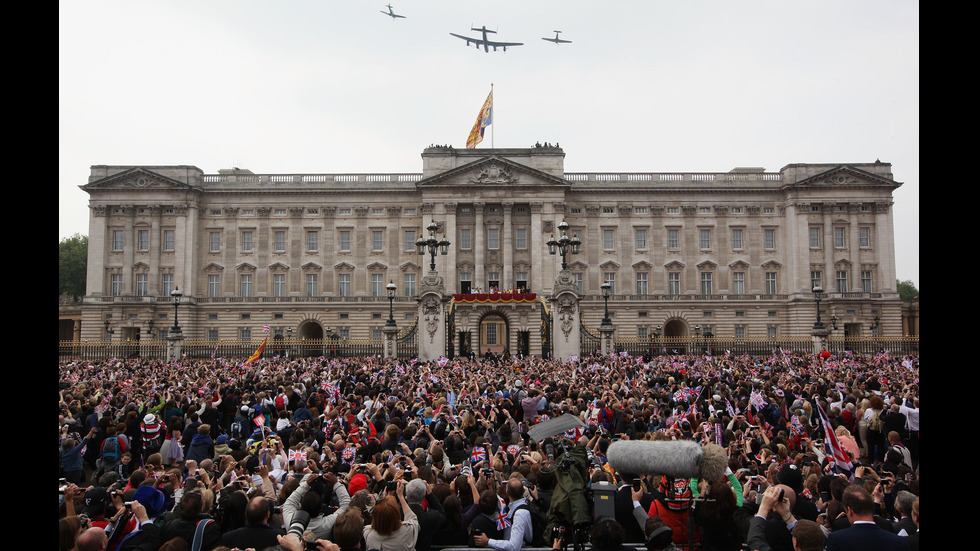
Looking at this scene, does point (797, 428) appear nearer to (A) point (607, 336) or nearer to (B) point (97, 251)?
(A) point (607, 336)

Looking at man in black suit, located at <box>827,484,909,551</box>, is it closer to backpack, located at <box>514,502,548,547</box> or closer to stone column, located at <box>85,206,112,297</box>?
backpack, located at <box>514,502,548,547</box>

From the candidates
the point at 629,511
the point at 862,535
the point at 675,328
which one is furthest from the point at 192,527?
the point at 675,328

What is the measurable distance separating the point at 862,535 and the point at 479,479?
168 inches

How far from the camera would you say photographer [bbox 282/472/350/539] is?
7.10 metres

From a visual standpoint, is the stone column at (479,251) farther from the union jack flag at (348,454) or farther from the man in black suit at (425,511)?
the man in black suit at (425,511)

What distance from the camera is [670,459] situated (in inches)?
250

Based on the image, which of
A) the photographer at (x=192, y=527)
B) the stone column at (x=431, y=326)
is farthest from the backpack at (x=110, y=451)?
the stone column at (x=431, y=326)

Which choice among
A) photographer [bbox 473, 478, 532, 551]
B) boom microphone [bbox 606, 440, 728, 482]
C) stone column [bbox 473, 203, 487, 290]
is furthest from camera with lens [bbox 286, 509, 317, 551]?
stone column [bbox 473, 203, 487, 290]

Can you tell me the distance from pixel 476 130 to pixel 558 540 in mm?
55654

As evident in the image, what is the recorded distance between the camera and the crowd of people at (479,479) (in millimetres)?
6395

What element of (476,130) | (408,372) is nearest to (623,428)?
(408,372)

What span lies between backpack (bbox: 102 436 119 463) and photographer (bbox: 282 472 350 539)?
636cm

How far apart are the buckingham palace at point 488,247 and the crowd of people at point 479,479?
4555 centimetres
